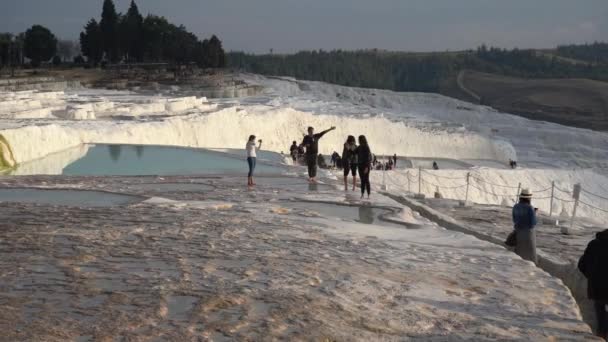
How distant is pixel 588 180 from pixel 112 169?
639 inches

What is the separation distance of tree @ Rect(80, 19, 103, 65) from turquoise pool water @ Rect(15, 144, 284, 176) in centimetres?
3916

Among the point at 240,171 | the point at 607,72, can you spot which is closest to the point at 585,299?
the point at 240,171

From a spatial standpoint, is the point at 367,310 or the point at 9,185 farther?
the point at 9,185

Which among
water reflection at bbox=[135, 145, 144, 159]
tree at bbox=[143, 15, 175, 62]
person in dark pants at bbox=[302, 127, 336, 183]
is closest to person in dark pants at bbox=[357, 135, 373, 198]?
person in dark pants at bbox=[302, 127, 336, 183]

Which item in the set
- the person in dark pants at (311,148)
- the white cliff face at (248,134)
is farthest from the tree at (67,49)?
the person in dark pants at (311,148)

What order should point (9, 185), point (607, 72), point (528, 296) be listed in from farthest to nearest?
point (607, 72) < point (9, 185) < point (528, 296)

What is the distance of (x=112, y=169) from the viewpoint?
12.7 m

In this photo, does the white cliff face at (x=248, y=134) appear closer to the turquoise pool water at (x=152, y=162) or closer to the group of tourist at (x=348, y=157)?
the turquoise pool water at (x=152, y=162)

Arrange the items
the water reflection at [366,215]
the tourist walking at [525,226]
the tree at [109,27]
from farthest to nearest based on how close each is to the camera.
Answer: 1. the tree at [109,27]
2. the water reflection at [366,215]
3. the tourist walking at [525,226]

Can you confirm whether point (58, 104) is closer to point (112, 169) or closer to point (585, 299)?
point (112, 169)

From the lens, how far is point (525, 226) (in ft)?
21.0

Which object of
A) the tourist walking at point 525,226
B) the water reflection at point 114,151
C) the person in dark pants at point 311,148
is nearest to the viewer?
the tourist walking at point 525,226

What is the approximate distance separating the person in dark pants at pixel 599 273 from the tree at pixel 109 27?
166 ft

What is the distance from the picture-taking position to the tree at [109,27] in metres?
51.7
